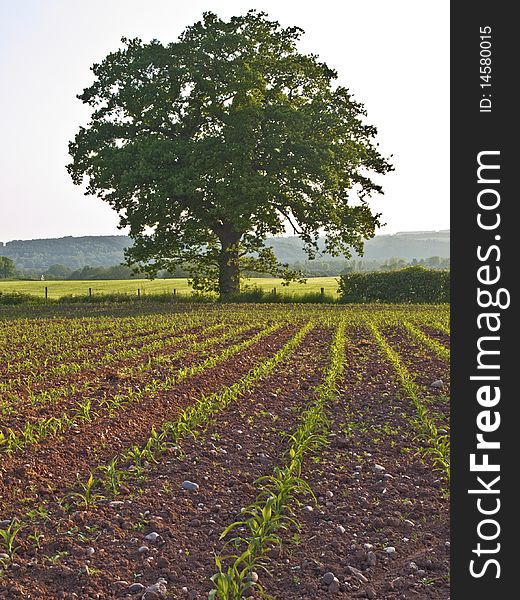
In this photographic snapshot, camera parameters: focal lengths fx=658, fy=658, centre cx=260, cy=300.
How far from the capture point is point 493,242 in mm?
2852

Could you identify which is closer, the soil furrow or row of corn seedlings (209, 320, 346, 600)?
row of corn seedlings (209, 320, 346, 600)

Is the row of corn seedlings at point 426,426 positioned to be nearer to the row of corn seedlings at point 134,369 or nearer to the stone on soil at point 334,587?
the stone on soil at point 334,587

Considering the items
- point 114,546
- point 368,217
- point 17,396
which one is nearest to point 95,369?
point 17,396

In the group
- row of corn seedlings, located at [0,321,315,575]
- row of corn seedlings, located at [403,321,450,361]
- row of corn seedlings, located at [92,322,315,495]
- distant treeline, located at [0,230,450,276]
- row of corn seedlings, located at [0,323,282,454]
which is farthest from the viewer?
distant treeline, located at [0,230,450,276]

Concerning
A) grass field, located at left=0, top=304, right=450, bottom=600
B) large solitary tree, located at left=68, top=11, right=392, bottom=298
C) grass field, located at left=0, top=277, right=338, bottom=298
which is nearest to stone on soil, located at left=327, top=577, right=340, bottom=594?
grass field, located at left=0, top=304, right=450, bottom=600

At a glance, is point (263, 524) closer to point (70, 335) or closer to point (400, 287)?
point (70, 335)

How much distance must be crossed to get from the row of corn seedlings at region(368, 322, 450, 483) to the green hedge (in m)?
19.6

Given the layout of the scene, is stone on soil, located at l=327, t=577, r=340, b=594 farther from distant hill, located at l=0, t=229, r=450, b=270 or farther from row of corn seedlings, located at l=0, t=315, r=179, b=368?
distant hill, located at l=0, t=229, r=450, b=270

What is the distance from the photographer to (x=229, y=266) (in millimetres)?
31281

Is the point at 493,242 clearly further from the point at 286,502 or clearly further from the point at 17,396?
the point at 17,396

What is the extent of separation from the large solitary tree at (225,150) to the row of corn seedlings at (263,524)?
783 inches

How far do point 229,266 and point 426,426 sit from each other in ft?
78.0

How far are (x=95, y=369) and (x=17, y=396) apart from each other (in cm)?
260

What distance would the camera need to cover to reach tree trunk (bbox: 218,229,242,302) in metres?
30.7
